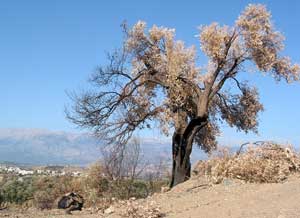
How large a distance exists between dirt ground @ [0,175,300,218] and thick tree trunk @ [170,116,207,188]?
5.16 m

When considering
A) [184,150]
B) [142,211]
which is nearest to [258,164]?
[142,211]

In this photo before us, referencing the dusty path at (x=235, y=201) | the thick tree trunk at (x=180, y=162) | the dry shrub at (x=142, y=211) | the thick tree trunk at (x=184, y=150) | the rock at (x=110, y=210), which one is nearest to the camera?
the dusty path at (x=235, y=201)

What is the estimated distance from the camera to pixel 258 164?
13125 mm

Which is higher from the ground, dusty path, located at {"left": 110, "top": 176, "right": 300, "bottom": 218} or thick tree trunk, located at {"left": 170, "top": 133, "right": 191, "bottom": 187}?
thick tree trunk, located at {"left": 170, "top": 133, "right": 191, "bottom": 187}

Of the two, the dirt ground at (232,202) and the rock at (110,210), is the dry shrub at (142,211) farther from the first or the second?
the rock at (110,210)

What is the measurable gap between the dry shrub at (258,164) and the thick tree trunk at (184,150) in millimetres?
3940

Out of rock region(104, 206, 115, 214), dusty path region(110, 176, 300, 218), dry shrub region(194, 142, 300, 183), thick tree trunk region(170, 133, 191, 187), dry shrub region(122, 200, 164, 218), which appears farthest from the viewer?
thick tree trunk region(170, 133, 191, 187)

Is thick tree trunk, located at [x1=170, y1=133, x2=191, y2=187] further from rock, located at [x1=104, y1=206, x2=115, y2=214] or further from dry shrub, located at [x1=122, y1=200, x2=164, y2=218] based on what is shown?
dry shrub, located at [x1=122, y1=200, x2=164, y2=218]

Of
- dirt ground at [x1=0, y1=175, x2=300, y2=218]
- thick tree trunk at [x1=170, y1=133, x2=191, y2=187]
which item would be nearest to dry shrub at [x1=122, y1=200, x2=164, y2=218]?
dirt ground at [x1=0, y1=175, x2=300, y2=218]

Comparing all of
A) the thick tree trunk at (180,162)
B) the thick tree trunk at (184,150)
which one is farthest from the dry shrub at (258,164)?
the thick tree trunk at (180,162)

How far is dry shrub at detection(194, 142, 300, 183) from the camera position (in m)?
12.8

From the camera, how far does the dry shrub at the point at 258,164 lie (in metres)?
12.8

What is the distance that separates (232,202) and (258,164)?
272 centimetres

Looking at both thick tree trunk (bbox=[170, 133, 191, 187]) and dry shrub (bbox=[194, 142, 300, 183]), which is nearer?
dry shrub (bbox=[194, 142, 300, 183])
